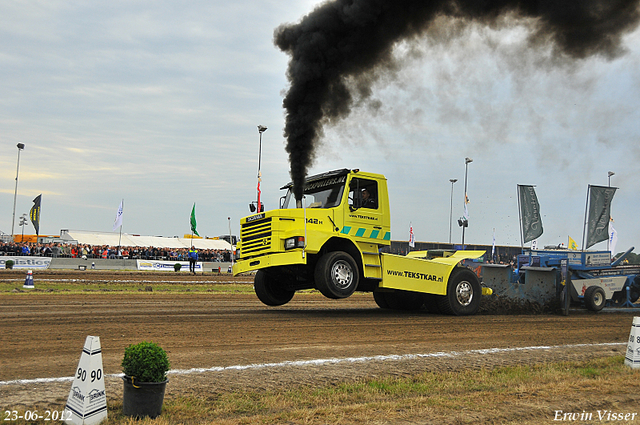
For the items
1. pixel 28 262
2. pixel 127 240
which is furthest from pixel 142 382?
pixel 127 240

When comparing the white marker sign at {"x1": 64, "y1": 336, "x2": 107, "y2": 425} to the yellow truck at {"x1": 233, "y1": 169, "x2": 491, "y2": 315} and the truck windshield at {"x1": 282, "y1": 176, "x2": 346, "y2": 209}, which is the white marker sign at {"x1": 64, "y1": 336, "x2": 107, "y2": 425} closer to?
the yellow truck at {"x1": 233, "y1": 169, "x2": 491, "y2": 315}

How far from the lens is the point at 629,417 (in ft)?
16.5

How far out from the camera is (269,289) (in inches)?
520

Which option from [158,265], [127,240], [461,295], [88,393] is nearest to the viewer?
[88,393]

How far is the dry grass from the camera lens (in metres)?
4.69

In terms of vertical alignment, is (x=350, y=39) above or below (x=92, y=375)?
above

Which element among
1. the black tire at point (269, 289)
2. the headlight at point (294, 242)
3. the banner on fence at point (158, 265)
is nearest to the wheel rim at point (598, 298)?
the black tire at point (269, 289)

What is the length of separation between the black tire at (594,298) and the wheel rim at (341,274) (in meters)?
7.73

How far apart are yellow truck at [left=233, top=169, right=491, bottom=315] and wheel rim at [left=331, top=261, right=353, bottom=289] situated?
0.02 meters

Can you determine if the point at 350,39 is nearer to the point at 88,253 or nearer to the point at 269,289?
the point at 269,289

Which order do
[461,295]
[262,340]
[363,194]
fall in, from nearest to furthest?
[262,340]
[363,194]
[461,295]

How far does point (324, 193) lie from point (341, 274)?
1.94 meters

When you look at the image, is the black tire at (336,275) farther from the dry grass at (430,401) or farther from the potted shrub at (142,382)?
the potted shrub at (142,382)

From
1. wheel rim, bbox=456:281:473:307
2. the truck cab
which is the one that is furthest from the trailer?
the truck cab
